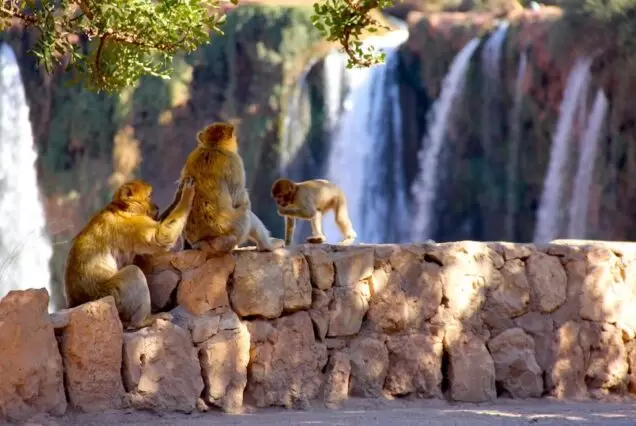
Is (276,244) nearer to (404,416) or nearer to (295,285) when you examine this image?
(295,285)

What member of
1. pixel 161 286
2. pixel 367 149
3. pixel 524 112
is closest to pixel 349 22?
pixel 161 286

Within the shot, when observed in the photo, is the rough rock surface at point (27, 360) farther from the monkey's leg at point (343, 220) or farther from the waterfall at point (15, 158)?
the waterfall at point (15, 158)

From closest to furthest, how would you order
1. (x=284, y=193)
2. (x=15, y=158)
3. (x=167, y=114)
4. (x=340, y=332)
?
(x=340, y=332)
(x=284, y=193)
(x=167, y=114)
(x=15, y=158)

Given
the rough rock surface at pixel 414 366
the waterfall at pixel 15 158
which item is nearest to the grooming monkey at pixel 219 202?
the rough rock surface at pixel 414 366

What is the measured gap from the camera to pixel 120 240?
800cm

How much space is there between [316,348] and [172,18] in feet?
7.61

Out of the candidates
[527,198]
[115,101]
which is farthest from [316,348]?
[115,101]

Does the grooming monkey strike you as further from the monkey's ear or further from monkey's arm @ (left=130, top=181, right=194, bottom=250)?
the monkey's ear

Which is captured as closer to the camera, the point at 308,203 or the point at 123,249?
the point at 123,249

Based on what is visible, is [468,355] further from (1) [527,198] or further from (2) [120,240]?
(1) [527,198]

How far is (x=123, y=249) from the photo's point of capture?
8.01 m

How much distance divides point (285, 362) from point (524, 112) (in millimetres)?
17411

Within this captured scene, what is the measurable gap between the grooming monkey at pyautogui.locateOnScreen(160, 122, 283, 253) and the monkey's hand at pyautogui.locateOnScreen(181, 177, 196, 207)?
0.07 metres

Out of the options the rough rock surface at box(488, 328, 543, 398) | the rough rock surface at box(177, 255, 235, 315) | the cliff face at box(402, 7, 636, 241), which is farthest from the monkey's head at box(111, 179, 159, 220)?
the cliff face at box(402, 7, 636, 241)
